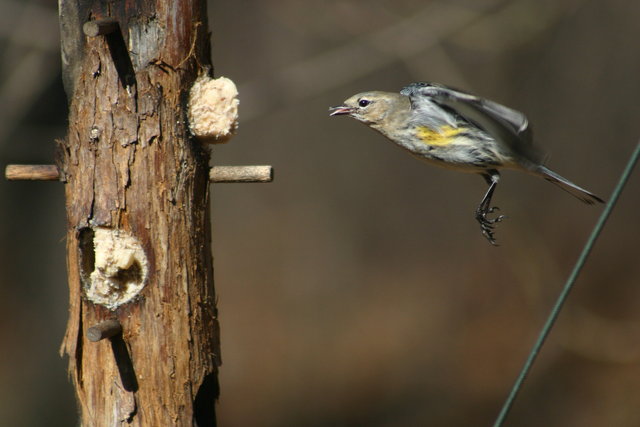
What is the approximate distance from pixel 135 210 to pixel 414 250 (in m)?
5.81

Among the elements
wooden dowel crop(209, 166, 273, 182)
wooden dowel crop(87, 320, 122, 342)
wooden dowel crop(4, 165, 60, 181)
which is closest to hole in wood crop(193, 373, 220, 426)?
wooden dowel crop(87, 320, 122, 342)

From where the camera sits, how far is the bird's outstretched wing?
284cm

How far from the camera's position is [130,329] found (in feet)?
9.23

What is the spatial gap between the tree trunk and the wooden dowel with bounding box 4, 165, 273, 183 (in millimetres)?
61

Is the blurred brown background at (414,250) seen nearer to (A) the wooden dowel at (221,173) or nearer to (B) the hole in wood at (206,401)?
(A) the wooden dowel at (221,173)

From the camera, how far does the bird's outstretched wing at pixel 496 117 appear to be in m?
2.84

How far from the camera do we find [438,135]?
130 inches

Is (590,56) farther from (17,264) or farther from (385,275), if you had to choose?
(17,264)

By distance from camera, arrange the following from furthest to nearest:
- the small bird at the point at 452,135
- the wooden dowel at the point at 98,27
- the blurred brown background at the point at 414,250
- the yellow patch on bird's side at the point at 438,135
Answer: the blurred brown background at the point at 414,250 < the yellow patch on bird's side at the point at 438,135 < the small bird at the point at 452,135 < the wooden dowel at the point at 98,27

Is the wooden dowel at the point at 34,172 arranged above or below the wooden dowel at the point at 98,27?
below

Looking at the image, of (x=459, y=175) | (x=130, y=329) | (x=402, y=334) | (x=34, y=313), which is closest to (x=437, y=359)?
(x=402, y=334)

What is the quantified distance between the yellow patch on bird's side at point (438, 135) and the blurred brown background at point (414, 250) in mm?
3797

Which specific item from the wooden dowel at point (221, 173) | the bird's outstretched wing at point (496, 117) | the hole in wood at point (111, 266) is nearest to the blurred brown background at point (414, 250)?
the bird's outstretched wing at point (496, 117)

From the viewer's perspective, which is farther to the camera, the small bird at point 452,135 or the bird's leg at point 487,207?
the bird's leg at point 487,207
